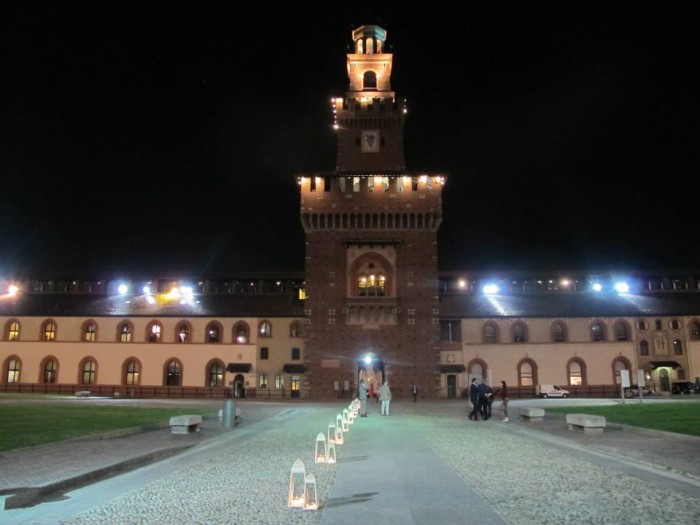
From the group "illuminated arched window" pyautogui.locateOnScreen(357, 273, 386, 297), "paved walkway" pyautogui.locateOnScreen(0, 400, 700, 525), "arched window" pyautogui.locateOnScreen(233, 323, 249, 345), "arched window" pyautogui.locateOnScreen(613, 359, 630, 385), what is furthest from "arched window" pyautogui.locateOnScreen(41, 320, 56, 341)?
"arched window" pyautogui.locateOnScreen(613, 359, 630, 385)

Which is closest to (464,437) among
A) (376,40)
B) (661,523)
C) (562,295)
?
(661,523)

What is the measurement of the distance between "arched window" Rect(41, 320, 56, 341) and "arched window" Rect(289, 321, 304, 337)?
25.1m

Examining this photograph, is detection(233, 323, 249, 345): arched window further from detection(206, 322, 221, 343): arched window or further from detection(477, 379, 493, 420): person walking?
detection(477, 379, 493, 420): person walking

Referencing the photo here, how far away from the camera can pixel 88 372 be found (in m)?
60.5

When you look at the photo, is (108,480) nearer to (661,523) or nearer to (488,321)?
(661,523)

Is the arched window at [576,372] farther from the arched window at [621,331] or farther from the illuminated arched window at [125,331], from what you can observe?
the illuminated arched window at [125,331]

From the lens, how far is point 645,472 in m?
14.1

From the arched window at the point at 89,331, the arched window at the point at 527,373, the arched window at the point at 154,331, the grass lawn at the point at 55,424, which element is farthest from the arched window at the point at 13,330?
the arched window at the point at 527,373

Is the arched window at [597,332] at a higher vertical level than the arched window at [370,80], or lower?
lower

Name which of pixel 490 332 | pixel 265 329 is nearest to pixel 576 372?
pixel 490 332

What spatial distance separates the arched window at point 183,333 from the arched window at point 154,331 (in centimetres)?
181

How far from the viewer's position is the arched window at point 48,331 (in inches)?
2418

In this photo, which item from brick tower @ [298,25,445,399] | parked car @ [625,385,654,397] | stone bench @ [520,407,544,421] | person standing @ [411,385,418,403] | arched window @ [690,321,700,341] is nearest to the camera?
stone bench @ [520,407,544,421]

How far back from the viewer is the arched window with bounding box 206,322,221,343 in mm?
60281
